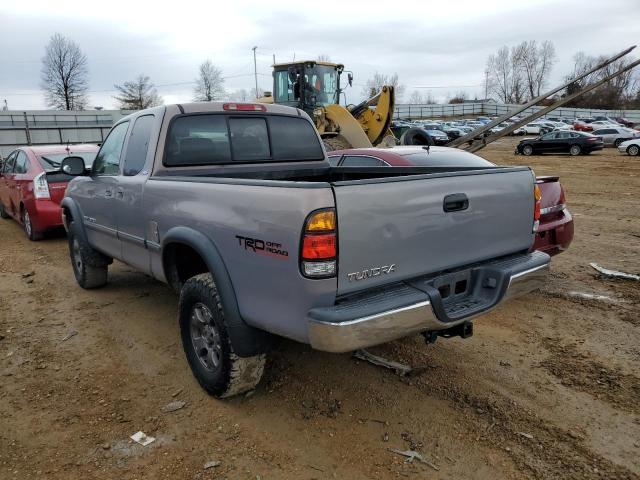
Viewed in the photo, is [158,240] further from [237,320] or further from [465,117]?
[465,117]

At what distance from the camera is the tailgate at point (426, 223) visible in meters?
2.60

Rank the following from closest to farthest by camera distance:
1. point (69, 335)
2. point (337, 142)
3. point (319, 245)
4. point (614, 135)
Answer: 1. point (319, 245)
2. point (69, 335)
3. point (337, 142)
4. point (614, 135)

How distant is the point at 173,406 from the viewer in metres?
3.42

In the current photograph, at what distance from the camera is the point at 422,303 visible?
2.74 metres

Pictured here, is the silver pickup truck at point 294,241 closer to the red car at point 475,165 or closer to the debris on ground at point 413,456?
the debris on ground at point 413,456

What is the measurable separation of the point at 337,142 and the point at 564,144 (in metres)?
20.5

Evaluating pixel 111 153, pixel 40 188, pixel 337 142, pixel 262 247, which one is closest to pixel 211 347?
pixel 262 247

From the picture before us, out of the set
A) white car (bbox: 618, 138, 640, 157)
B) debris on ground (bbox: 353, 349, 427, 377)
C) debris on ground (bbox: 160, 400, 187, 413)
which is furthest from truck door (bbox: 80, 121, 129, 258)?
white car (bbox: 618, 138, 640, 157)

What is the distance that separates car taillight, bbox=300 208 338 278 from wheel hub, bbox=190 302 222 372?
3.50 ft

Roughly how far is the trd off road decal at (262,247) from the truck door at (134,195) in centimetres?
148

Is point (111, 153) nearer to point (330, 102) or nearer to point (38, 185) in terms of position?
point (38, 185)

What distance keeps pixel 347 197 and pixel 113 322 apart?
3.40 m

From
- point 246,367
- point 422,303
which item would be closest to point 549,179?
point 422,303

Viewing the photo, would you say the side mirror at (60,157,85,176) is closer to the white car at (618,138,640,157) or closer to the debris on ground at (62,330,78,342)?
the debris on ground at (62,330,78,342)
